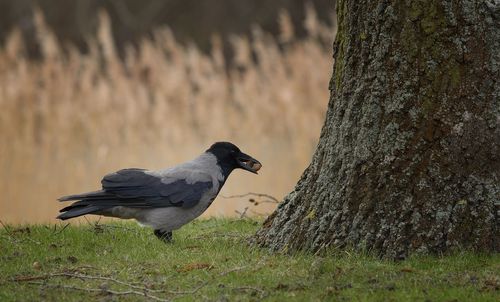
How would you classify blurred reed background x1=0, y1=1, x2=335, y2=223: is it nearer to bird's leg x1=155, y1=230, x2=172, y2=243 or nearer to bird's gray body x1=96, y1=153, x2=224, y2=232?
bird's gray body x1=96, y1=153, x2=224, y2=232

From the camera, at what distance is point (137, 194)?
19.1 ft

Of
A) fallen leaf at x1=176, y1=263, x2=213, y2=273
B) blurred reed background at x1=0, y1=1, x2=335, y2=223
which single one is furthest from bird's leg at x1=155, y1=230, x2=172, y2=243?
blurred reed background at x1=0, y1=1, x2=335, y2=223

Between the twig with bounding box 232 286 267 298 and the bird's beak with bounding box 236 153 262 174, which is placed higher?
the bird's beak with bounding box 236 153 262 174

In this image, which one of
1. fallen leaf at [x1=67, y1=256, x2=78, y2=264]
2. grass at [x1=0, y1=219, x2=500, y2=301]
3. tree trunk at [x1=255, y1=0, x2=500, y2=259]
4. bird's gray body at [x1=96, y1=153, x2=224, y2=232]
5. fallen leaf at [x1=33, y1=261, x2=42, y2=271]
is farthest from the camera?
bird's gray body at [x1=96, y1=153, x2=224, y2=232]

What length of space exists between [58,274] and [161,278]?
1.81 ft

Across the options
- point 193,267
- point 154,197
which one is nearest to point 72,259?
point 193,267

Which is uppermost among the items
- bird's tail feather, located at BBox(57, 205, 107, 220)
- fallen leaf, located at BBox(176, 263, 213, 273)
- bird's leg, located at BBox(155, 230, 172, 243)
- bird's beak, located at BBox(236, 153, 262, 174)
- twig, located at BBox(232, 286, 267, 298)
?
bird's beak, located at BBox(236, 153, 262, 174)

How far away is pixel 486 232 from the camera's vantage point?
187 inches

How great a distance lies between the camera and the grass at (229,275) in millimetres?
4270

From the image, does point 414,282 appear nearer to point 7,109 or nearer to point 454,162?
point 454,162

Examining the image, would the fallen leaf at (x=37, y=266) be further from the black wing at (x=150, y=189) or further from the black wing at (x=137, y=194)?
the black wing at (x=150, y=189)

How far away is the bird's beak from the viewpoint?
6574mm

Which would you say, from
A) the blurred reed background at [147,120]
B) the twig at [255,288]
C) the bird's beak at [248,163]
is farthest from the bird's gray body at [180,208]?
the blurred reed background at [147,120]

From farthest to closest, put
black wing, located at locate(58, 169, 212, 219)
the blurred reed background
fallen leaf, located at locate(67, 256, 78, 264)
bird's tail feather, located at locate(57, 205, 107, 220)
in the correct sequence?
the blurred reed background → black wing, located at locate(58, 169, 212, 219) → bird's tail feather, located at locate(57, 205, 107, 220) → fallen leaf, located at locate(67, 256, 78, 264)
